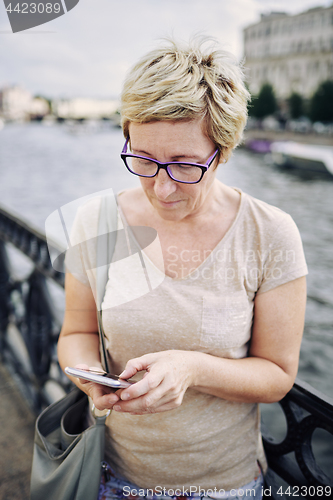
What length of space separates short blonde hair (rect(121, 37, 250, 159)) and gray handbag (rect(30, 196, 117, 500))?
425 millimetres

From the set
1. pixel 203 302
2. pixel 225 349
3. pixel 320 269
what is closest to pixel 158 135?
pixel 203 302

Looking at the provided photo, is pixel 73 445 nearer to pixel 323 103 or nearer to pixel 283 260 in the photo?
pixel 283 260

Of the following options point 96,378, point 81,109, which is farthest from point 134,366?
point 81,109

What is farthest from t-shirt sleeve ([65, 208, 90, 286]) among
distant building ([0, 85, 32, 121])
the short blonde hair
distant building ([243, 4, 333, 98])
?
distant building ([0, 85, 32, 121])

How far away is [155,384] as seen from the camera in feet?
3.28

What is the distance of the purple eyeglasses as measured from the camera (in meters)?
1.15

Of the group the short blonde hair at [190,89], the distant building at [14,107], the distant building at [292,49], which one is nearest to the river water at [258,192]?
the short blonde hair at [190,89]

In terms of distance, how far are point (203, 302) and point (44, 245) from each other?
52.1 inches

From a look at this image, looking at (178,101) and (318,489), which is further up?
(178,101)

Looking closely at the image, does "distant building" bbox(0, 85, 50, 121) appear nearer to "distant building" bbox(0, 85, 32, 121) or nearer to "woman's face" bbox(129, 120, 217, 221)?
"distant building" bbox(0, 85, 32, 121)

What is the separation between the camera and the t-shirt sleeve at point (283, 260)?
1.23 metres

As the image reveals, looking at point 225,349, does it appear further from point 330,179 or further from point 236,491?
point 330,179

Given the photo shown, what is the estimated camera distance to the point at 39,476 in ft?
4.30

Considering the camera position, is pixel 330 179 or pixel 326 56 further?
pixel 326 56
